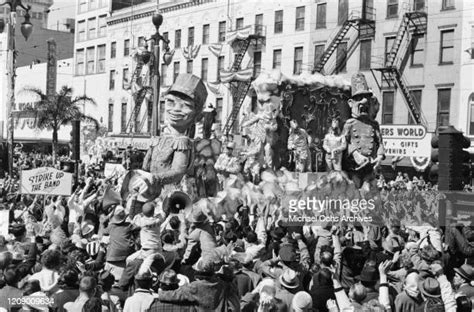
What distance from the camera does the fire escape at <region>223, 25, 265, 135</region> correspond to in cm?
3747

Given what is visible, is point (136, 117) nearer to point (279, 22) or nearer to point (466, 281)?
point (279, 22)

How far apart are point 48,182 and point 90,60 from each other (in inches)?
1657

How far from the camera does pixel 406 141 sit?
19594 mm

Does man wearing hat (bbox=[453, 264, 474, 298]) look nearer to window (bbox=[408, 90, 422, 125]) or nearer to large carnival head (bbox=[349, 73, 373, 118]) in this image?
large carnival head (bbox=[349, 73, 373, 118])

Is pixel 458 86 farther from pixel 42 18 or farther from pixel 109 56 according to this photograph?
pixel 42 18

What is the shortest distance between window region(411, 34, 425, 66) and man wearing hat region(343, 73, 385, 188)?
17.6m

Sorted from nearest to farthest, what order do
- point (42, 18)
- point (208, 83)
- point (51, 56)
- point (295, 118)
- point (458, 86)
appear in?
point (295, 118)
point (458, 86)
point (208, 83)
point (51, 56)
point (42, 18)

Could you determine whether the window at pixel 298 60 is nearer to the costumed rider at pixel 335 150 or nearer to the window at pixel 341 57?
the window at pixel 341 57

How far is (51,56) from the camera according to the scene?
175 ft

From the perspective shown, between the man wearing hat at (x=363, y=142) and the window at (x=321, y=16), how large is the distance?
21110 millimetres

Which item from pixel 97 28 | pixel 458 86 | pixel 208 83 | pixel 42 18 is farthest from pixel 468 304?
pixel 42 18

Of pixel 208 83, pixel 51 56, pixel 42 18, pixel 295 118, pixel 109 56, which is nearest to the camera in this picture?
pixel 295 118

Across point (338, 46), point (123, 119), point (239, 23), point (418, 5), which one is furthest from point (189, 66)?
point (418, 5)

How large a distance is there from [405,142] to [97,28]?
36.7 metres
